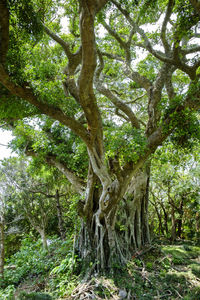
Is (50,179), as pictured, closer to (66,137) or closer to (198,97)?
(66,137)

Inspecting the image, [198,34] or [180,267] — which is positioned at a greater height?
[198,34]

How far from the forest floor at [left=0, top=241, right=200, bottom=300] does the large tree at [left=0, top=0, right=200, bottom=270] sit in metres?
0.42

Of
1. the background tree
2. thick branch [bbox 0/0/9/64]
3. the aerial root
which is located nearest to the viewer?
thick branch [bbox 0/0/9/64]

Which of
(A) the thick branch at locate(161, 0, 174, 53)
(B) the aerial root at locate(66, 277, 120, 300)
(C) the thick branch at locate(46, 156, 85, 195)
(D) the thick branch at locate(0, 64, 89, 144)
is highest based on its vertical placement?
(A) the thick branch at locate(161, 0, 174, 53)

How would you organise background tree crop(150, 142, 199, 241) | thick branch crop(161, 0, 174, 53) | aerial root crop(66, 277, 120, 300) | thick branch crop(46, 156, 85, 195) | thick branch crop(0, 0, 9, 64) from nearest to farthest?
thick branch crop(0, 0, 9, 64) < aerial root crop(66, 277, 120, 300) < thick branch crop(161, 0, 174, 53) < thick branch crop(46, 156, 85, 195) < background tree crop(150, 142, 199, 241)

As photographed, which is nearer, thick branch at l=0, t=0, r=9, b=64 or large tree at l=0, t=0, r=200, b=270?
thick branch at l=0, t=0, r=9, b=64

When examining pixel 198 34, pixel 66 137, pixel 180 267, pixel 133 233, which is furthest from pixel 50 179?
pixel 198 34

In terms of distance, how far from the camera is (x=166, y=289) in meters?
3.53

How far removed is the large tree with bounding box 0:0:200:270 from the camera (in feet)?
9.89

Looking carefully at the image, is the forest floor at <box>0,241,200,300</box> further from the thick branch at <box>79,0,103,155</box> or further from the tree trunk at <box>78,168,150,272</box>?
the thick branch at <box>79,0,103,155</box>

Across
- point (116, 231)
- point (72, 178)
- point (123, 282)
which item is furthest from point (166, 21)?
point (123, 282)

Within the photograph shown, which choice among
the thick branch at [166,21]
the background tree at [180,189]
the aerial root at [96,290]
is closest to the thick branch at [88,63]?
the thick branch at [166,21]

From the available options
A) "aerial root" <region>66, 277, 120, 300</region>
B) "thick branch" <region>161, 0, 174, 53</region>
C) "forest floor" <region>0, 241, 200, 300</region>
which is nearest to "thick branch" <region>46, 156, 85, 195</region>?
"forest floor" <region>0, 241, 200, 300</region>

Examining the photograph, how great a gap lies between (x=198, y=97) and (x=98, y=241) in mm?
3845
